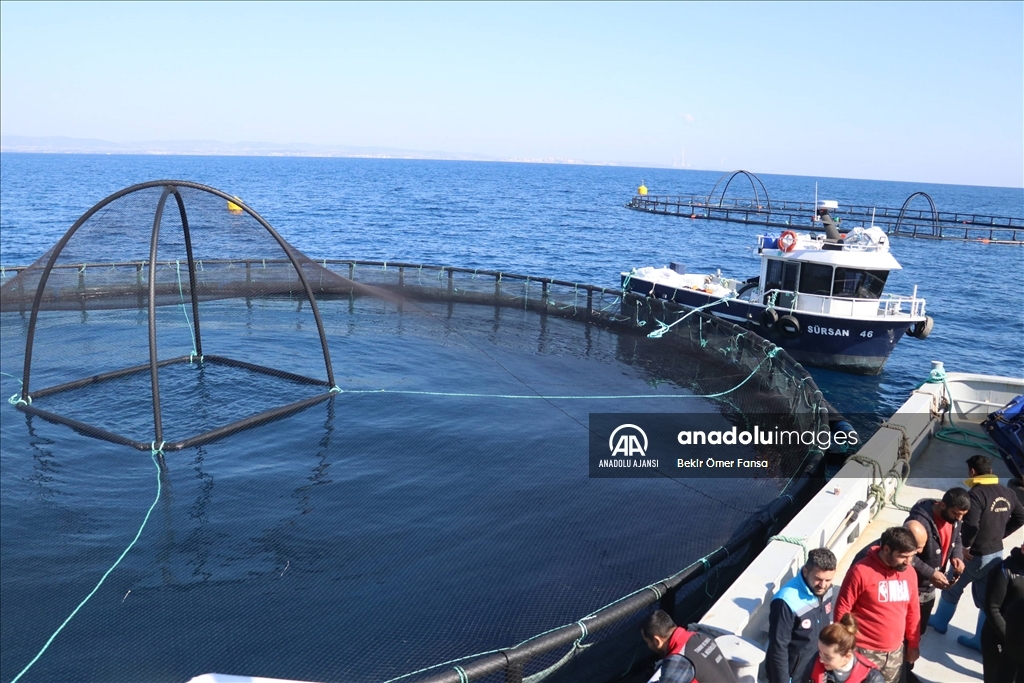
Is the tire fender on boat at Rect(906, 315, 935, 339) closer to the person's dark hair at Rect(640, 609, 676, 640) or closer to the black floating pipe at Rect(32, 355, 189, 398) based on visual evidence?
the black floating pipe at Rect(32, 355, 189, 398)

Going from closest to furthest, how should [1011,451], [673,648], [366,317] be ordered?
[673,648] < [1011,451] < [366,317]

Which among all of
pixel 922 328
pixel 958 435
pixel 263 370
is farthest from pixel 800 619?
pixel 922 328

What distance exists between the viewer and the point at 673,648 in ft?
15.3

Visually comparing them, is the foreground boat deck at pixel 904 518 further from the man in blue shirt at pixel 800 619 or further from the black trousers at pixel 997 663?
the man in blue shirt at pixel 800 619

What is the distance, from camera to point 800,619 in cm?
514

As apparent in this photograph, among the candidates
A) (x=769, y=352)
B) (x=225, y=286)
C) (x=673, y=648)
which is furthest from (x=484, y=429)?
(x=225, y=286)

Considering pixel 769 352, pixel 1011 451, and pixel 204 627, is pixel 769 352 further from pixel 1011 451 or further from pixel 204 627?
pixel 204 627

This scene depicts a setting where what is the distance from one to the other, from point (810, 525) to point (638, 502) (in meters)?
3.72

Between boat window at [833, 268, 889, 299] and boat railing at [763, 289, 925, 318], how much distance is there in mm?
185

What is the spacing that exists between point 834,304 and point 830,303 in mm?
114

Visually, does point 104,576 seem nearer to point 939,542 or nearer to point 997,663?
point 939,542

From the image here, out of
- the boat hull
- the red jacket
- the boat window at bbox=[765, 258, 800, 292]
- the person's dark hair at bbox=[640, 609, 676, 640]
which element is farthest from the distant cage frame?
the boat window at bbox=[765, 258, 800, 292]

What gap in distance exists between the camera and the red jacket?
5.18 metres

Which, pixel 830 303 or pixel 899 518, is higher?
pixel 830 303
